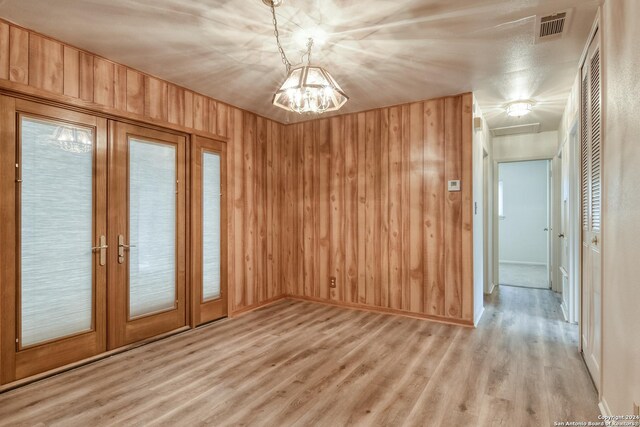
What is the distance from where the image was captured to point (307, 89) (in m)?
2.46

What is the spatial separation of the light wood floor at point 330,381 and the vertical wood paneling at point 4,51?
2.32m

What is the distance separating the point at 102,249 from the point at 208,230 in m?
1.22

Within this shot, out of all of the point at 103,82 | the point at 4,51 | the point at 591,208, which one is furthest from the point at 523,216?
the point at 4,51

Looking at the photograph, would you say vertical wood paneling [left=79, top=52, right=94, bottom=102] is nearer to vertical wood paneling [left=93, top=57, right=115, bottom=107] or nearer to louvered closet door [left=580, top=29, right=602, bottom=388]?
vertical wood paneling [left=93, top=57, right=115, bottom=107]

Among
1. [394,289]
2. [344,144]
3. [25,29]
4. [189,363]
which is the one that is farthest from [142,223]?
[394,289]

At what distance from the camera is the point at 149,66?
10.5ft

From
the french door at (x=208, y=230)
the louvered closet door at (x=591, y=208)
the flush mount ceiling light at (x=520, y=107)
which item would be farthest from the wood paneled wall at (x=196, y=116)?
the louvered closet door at (x=591, y=208)

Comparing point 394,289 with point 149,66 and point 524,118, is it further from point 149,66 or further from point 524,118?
point 149,66

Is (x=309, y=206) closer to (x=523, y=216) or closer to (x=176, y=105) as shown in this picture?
(x=176, y=105)

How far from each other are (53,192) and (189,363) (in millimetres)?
1812

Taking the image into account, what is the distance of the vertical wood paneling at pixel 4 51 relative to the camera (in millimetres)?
2436

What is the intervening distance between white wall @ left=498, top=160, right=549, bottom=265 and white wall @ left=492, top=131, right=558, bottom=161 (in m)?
2.80

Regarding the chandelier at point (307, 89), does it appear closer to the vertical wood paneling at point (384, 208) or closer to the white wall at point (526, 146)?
the vertical wood paneling at point (384, 208)

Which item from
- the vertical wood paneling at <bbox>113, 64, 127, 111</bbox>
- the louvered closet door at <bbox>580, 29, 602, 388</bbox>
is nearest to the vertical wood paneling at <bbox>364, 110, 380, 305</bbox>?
the louvered closet door at <bbox>580, 29, 602, 388</bbox>
